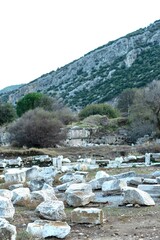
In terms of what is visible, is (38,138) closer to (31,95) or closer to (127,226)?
(31,95)

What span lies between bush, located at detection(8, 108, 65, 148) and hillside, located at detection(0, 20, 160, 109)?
37.4 metres

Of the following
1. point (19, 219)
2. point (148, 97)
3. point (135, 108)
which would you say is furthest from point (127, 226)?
point (135, 108)

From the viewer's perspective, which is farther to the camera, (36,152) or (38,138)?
(38,138)

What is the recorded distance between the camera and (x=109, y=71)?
86.7 m

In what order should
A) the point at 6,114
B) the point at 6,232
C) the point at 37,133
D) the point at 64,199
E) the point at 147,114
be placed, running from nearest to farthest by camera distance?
the point at 6,232 → the point at 64,199 → the point at 37,133 → the point at 147,114 → the point at 6,114

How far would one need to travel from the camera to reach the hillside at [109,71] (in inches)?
2970

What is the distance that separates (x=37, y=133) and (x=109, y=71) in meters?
56.5

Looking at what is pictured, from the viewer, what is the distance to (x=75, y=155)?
80.2 feet

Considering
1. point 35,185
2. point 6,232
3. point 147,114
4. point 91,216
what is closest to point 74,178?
point 35,185

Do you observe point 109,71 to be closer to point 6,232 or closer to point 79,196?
point 79,196

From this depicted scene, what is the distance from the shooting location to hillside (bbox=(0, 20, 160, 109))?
7544 cm

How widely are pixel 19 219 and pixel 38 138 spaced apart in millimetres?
24692

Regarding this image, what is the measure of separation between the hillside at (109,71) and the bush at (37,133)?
3740 cm

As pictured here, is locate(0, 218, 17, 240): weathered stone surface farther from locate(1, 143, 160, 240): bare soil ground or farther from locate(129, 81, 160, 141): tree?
locate(129, 81, 160, 141): tree
